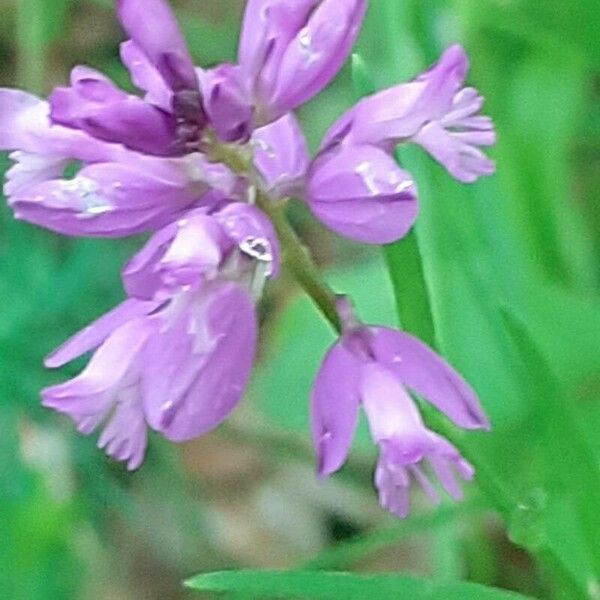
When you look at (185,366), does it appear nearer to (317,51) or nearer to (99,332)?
(99,332)

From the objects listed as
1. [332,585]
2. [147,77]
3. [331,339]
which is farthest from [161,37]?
[331,339]

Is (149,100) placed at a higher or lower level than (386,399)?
higher

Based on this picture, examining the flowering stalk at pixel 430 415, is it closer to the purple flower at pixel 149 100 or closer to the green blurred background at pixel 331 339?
the purple flower at pixel 149 100

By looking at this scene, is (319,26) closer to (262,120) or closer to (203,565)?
(262,120)

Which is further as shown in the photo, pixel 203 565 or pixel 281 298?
pixel 281 298

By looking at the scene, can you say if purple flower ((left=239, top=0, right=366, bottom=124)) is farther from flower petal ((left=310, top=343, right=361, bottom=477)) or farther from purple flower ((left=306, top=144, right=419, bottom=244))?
flower petal ((left=310, top=343, right=361, bottom=477))

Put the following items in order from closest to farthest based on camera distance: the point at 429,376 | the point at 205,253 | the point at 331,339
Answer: the point at 205,253 < the point at 429,376 < the point at 331,339

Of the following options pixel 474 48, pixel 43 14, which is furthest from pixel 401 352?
pixel 43 14
